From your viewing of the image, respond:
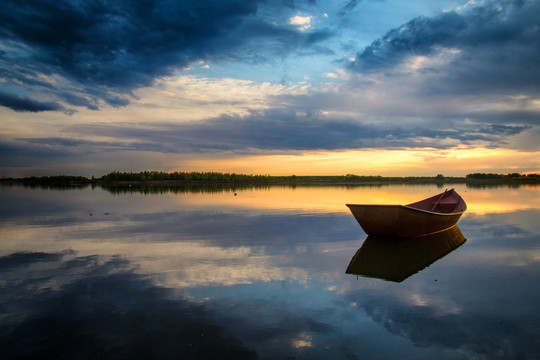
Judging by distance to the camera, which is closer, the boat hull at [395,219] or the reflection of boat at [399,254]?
the reflection of boat at [399,254]

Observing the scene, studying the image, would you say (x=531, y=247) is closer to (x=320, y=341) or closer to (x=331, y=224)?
(x=331, y=224)

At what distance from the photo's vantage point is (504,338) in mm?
4746

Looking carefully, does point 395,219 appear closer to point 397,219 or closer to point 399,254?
point 397,219

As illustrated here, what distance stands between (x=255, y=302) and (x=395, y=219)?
6.67 metres

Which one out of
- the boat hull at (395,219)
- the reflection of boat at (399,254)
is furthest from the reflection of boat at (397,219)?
the reflection of boat at (399,254)

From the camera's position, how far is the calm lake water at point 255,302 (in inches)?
174

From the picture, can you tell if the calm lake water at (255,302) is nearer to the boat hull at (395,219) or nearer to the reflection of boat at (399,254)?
the reflection of boat at (399,254)

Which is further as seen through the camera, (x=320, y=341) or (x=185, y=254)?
(x=185, y=254)

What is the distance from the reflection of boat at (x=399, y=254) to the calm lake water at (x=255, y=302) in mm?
159

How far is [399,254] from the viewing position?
9.69m

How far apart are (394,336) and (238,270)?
3.99m

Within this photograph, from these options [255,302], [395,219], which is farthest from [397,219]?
[255,302]

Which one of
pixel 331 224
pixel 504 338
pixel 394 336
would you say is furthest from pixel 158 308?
pixel 331 224

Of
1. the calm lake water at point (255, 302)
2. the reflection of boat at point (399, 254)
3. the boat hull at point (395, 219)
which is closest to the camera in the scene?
the calm lake water at point (255, 302)
